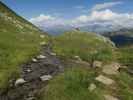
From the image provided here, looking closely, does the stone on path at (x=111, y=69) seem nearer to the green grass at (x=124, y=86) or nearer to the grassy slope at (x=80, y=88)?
the green grass at (x=124, y=86)

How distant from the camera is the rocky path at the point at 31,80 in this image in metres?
14.2

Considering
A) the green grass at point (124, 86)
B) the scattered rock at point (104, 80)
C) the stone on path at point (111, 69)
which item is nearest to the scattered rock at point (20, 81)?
the scattered rock at point (104, 80)

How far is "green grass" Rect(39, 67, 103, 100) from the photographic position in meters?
12.5

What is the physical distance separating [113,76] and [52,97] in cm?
552

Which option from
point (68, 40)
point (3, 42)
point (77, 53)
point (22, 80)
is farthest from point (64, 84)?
point (68, 40)

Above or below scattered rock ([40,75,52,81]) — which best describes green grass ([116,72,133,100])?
below

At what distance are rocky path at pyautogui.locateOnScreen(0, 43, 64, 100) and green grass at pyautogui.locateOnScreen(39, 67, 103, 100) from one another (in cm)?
85

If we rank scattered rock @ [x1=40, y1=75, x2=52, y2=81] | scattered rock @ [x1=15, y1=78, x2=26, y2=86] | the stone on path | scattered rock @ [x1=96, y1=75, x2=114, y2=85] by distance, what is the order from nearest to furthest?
1. scattered rock @ [x1=96, y1=75, x2=114, y2=85]
2. scattered rock @ [x1=40, y1=75, x2=52, y2=81]
3. scattered rock @ [x1=15, y1=78, x2=26, y2=86]
4. the stone on path

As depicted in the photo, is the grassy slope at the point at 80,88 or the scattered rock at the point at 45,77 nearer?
the grassy slope at the point at 80,88

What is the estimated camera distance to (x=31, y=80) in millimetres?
16547

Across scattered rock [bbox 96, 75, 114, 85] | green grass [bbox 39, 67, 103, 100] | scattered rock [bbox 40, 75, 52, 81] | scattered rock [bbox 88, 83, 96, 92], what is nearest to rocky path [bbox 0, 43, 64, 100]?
scattered rock [bbox 40, 75, 52, 81]

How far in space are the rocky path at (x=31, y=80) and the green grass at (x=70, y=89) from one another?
85 cm

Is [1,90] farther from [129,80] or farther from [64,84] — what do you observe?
[129,80]

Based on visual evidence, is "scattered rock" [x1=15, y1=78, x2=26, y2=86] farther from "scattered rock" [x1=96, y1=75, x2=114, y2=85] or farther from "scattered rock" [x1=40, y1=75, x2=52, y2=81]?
"scattered rock" [x1=96, y1=75, x2=114, y2=85]
